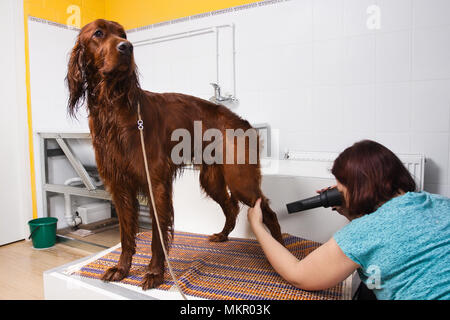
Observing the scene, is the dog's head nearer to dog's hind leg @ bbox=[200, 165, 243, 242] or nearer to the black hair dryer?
dog's hind leg @ bbox=[200, 165, 243, 242]

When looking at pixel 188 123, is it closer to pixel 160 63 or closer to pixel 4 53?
pixel 160 63

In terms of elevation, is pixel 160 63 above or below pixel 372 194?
above

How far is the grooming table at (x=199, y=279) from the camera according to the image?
100cm

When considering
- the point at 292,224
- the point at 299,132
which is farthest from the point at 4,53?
the point at 292,224

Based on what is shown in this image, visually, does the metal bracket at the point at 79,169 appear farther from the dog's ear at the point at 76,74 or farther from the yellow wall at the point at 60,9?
the dog's ear at the point at 76,74

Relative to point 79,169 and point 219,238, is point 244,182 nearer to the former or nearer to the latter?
point 219,238

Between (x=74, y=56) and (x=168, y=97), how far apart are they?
1.08 feet

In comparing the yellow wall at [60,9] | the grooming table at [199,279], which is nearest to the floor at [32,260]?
the grooming table at [199,279]

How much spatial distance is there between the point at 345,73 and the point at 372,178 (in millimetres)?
1317

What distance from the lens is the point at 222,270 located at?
1.20 metres

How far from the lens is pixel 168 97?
1132 millimetres

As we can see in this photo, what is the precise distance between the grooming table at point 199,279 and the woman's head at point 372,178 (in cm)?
34

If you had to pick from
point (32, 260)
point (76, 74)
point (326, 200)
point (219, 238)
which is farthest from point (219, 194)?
point (32, 260)

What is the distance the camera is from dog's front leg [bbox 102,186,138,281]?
41.1 inches
